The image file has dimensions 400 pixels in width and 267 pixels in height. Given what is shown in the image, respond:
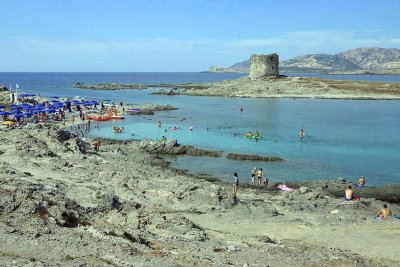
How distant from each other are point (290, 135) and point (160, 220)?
33478 mm

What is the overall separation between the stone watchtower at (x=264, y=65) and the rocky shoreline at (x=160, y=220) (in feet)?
281

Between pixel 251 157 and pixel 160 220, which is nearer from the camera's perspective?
pixel 160 220

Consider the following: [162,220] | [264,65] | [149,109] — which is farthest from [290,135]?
[264,65]

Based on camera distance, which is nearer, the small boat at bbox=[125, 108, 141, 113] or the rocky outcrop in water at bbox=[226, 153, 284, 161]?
the rocky outcrop in water at bbox=[226, 153, 284, 161]

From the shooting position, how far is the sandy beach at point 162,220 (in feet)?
37.5

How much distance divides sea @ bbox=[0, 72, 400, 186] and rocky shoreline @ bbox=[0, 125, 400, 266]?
3.85 m

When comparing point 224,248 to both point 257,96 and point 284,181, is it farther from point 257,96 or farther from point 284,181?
point 257,96

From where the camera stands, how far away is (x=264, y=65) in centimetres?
11231

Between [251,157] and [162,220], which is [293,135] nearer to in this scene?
[251,157]

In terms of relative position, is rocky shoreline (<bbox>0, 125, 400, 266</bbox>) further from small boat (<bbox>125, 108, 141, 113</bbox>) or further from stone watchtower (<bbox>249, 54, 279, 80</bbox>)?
stone watchtower (<bbox>249, 54, 279, 80</bbox>)

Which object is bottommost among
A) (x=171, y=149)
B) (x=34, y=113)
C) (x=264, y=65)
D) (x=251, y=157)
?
(x=251, y=157)

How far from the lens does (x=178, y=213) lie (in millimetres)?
18938

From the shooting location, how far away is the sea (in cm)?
3253

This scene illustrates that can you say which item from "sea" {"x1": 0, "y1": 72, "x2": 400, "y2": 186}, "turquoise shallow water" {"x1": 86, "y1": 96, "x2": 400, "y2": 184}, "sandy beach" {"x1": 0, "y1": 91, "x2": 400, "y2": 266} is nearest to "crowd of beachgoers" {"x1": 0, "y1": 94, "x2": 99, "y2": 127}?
"sea" {"x1": 0, "y1": 72, "x2": 400, "y2": 186}
